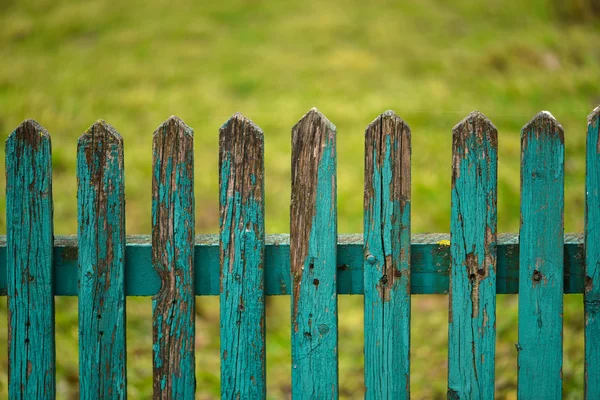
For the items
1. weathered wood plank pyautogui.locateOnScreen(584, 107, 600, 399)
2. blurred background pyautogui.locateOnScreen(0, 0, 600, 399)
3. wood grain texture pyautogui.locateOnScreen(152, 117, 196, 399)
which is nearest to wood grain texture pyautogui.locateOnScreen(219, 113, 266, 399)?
wood grain texture pyautogui.locateOnScreen(152, 117, 196, 399)

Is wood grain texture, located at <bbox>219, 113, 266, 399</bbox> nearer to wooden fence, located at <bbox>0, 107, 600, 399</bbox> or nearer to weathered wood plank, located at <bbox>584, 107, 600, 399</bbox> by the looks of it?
wooden fence, located at <bbox>0, 107, 600, 399</bbox>

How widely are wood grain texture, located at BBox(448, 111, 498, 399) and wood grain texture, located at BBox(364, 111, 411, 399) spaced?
16 cm

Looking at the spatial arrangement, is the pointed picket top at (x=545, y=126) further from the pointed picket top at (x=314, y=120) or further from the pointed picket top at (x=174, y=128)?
the pointed picket top at (x=174, y=128)

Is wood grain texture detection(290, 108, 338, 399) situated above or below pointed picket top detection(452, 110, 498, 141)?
below

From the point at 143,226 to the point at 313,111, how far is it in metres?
3.71

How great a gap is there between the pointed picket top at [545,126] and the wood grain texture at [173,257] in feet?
3.66

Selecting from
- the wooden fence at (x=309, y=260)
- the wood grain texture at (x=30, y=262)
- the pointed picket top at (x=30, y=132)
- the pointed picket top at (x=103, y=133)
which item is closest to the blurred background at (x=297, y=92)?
the wood grain texture at (x=30, y=262)

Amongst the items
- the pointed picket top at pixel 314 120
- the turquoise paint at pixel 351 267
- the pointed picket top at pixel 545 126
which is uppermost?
the pointed picket top at pixel 314 120

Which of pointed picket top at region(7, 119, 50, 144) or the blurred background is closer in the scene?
pointed picket top at region(7, 119, 50, 144)

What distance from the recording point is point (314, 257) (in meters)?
1.93

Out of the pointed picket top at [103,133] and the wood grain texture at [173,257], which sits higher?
the pointed picket top at [103,133]

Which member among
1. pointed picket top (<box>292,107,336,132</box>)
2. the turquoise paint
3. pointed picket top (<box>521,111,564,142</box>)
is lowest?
the turquoise paint

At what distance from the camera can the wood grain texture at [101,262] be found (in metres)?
1.94

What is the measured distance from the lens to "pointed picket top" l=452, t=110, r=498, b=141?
6.15 feet
